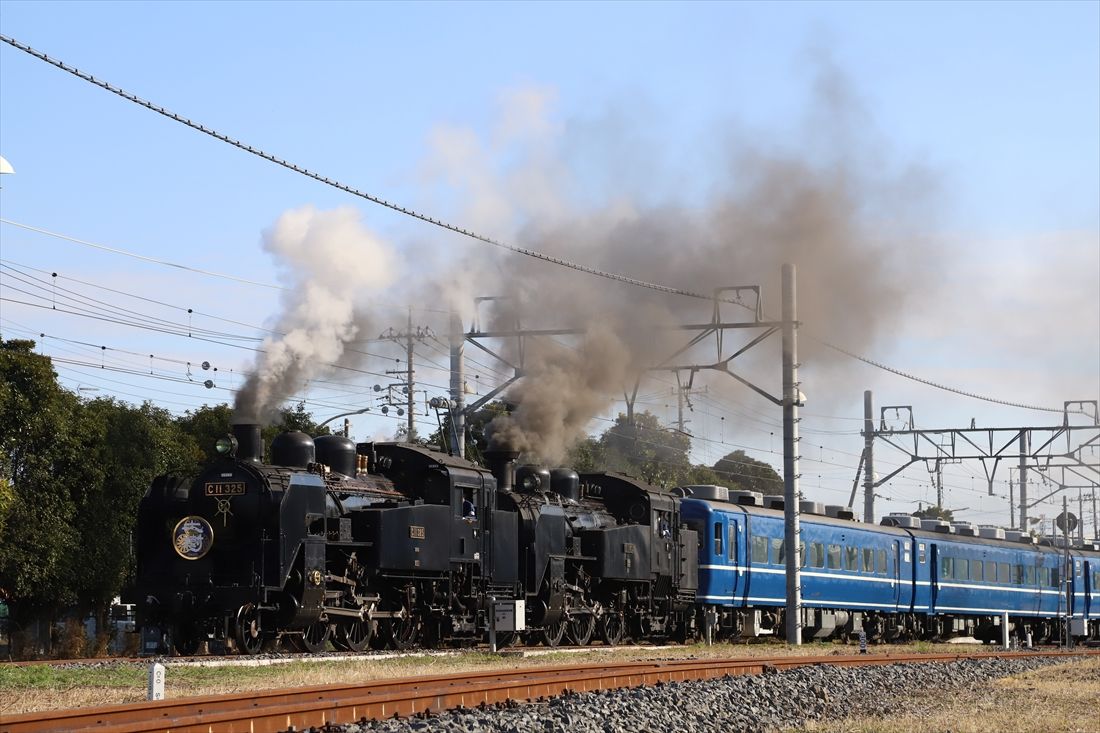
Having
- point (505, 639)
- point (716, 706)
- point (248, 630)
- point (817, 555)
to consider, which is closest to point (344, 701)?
point (716, 706)

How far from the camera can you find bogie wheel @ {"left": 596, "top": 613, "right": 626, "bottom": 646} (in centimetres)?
3250

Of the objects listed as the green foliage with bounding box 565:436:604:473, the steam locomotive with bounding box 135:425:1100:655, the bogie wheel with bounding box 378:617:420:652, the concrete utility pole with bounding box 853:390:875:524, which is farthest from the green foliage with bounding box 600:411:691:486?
the bogie wheel with bounding box 378:617:420:652

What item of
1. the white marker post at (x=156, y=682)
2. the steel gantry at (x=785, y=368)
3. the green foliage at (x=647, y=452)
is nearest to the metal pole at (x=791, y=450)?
the steel gantry at (x=785, y=368)

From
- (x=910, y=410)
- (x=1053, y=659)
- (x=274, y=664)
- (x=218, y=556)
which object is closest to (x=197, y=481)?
(x=218, y=556)

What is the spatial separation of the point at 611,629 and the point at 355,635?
28.4ft

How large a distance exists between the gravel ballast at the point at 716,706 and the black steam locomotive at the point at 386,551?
22.0ft

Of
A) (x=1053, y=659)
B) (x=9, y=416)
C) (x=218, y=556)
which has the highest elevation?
(x=9, y=416)

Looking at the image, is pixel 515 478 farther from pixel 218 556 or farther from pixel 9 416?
pixel 9 416

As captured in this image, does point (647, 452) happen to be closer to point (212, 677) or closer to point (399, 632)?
point (399, 632)

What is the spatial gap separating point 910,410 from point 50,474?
3596cm

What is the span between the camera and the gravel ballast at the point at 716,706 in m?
14.8

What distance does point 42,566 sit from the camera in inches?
1406

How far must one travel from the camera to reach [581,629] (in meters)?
31.8

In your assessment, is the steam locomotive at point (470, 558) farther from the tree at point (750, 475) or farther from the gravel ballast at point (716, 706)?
the tree at point (750, 475)
